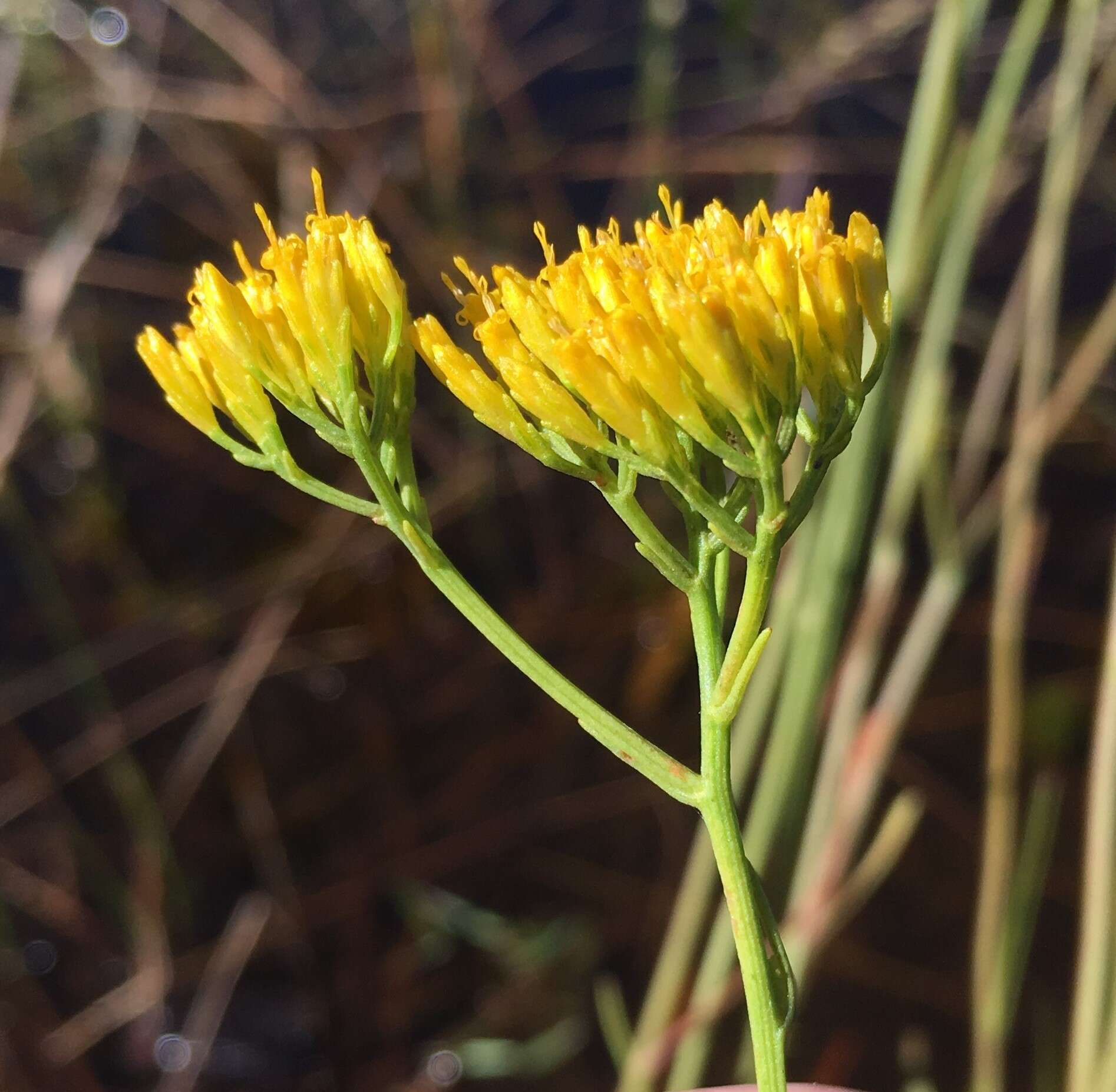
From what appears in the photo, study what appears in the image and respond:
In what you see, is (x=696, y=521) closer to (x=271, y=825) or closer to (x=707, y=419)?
(x=707, y=419)

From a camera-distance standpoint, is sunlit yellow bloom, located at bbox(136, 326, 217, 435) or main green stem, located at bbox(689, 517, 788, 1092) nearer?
main green stem, located at bbox(689, 517, 788, 1092)

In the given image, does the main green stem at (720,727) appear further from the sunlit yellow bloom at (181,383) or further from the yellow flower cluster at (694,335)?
the sunlit yellow bloom at (181,383)

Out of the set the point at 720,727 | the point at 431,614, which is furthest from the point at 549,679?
the point at 431,614

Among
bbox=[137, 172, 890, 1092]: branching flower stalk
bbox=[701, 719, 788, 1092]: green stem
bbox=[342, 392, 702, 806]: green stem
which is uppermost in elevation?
bbox=[137, 172, 890, 1092]: branching flower stalk

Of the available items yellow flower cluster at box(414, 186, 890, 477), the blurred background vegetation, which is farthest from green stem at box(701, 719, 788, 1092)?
the blurred background vegetation

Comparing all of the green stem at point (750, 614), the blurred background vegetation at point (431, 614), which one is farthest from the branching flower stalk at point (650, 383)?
the blurred background vegetation at point (431, 614)

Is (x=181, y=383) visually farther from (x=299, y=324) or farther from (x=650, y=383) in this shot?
(x=650, y=383)

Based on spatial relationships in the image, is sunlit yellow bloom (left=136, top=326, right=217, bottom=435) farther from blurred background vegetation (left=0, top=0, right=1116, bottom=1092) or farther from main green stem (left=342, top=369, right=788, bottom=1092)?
blurred background vegetation (left=0, top=0, right=1116, bottom=1092)
